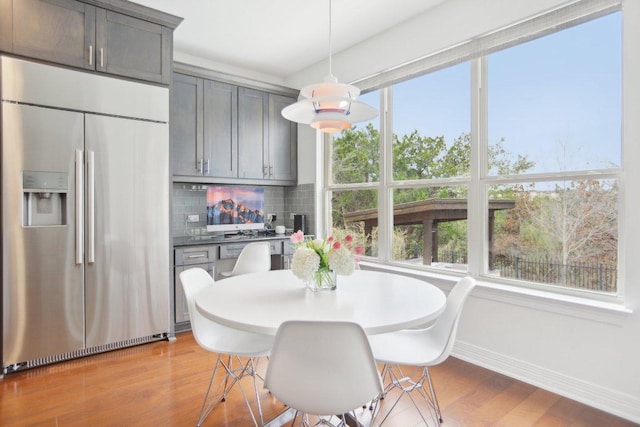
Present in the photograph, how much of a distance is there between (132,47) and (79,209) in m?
1.42

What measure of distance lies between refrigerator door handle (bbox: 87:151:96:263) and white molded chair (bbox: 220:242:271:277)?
3.70ft

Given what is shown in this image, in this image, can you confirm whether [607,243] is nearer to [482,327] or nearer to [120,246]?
[482,327]

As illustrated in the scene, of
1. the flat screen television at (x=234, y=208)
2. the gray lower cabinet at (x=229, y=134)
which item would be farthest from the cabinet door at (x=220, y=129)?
the flat screen television at (x=234, y=208)

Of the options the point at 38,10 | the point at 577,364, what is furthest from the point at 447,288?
the point at 38,10

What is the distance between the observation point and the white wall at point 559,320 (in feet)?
6.97

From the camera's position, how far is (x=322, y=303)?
1.75 m

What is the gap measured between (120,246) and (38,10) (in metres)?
1.83

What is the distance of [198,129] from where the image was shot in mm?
3934

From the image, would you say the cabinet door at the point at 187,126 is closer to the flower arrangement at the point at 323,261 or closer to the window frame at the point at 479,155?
the window frame at the point at 479,155

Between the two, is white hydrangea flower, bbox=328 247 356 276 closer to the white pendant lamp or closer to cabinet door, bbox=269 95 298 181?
the white pendant lamp

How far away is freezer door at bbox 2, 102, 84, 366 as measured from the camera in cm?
260

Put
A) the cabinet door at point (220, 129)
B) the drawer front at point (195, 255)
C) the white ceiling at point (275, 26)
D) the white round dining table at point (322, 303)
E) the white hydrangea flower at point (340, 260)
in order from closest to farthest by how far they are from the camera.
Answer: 1. the white round dining table at point (322, 303)
2. the white hydrangea flower at point (340, 260)
3. the white ceiling at point (275, 26)
4. the drawer front at point (195, 255)
5. the cabinet door at point (220, 129)

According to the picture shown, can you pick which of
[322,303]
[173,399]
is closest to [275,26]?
[322,303]

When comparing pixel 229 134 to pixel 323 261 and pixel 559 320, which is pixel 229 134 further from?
pixel 559 320
